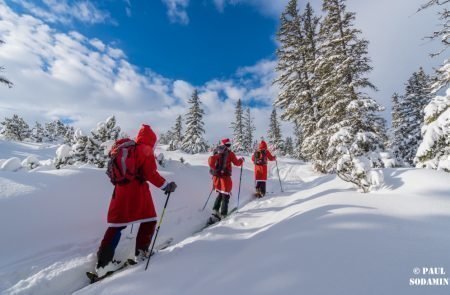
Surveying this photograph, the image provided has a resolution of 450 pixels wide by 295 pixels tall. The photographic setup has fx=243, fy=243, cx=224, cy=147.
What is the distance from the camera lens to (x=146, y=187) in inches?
165

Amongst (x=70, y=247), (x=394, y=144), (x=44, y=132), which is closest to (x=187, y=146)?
(x=394, y=144)

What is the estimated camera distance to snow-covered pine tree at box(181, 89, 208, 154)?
117ft

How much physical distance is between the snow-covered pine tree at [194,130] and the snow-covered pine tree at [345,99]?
21.7 metres

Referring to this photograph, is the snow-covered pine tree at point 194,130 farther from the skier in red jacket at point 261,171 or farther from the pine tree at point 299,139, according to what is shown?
the skier in red jacket at point 261,171

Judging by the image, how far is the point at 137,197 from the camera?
4.00 m

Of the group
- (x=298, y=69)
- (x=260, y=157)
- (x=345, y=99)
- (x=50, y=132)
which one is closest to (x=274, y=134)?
(x=298, y=69)

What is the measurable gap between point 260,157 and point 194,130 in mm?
27046

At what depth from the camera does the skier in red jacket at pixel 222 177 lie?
6877 millimetres

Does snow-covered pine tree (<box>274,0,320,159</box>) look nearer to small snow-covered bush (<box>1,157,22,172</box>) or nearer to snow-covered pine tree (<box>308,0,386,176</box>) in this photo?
snow-covered pine tree (<box>308,0,386,176</box>)

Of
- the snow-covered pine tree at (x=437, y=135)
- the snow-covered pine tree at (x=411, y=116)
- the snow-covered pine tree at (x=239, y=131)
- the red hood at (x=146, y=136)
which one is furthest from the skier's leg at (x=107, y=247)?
the snow-covered pine tree at (x=239, y=131)

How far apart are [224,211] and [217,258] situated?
3.25 metres

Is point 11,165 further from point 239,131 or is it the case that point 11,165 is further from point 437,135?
point 239,131

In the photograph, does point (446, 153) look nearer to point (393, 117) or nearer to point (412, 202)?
point (412, 202)

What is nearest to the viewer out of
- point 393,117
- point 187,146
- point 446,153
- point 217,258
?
point 217,258
